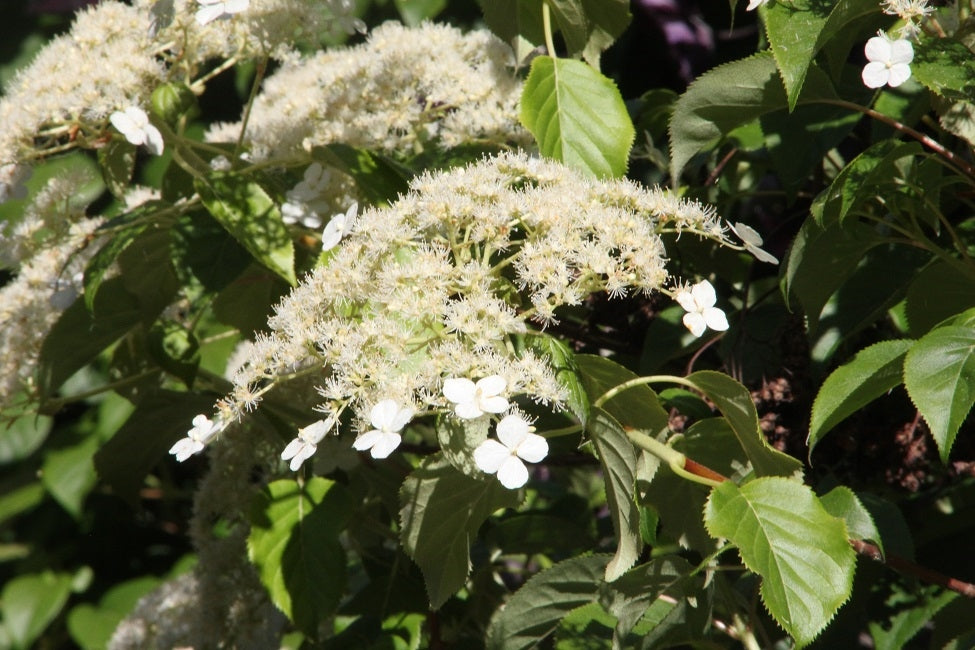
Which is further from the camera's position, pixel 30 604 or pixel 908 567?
pixel 30 604

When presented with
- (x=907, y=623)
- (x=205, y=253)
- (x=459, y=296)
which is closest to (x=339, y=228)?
(x=459, y=296)

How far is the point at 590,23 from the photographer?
103 centimetres

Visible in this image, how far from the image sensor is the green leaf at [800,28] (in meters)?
0.74

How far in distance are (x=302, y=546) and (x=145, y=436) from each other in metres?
0.30

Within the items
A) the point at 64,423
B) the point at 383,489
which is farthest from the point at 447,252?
the point at 64,423

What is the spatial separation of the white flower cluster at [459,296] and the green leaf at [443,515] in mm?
102

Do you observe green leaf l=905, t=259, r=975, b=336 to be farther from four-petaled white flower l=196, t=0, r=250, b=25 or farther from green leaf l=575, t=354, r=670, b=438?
four-petaled white flower l=196, t=0, r=250, b=25

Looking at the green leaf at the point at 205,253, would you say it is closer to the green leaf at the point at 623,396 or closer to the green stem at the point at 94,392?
the green stem at the point at 94,392

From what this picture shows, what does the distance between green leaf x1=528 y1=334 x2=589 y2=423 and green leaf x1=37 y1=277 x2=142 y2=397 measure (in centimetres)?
53

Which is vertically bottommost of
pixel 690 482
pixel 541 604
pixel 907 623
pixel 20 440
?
pixel 20 440

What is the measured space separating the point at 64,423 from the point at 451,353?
213 cm

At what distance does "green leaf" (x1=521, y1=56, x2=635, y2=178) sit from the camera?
907 millimetres

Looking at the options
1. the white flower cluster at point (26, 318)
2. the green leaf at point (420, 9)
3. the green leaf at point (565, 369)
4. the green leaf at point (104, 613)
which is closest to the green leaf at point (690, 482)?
the green leaf at point (565, 369)

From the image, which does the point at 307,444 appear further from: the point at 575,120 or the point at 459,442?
the point at 575,120
